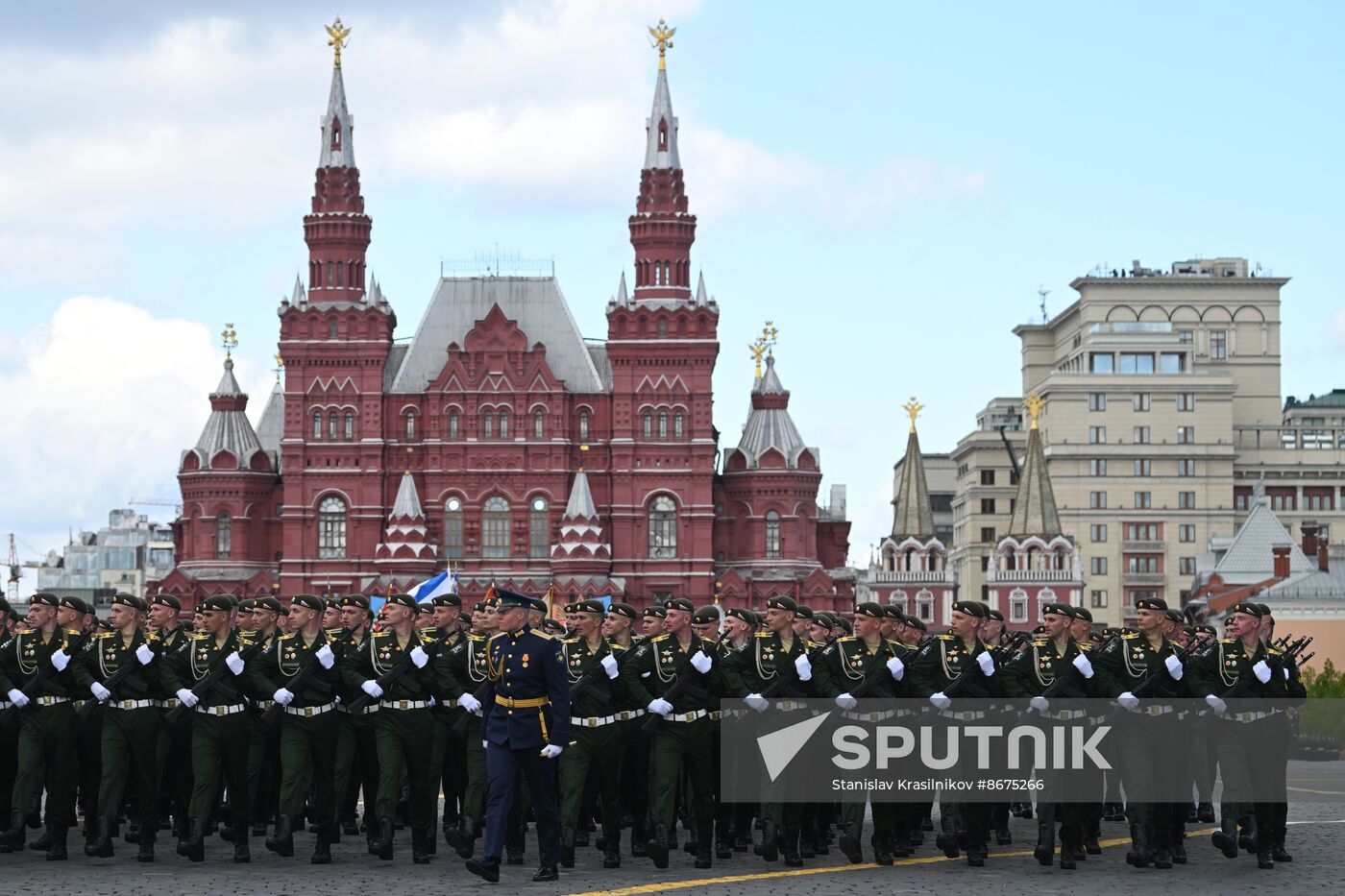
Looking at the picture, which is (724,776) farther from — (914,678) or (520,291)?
(520,291)

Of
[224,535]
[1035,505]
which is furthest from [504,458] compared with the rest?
[1035,505]

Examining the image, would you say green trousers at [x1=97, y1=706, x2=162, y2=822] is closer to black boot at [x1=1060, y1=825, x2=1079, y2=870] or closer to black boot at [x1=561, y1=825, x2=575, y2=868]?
black boot at [x1=561, y1=825, x2=575, y2=868]

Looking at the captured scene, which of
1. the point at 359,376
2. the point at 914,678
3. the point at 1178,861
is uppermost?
the point at 359,376

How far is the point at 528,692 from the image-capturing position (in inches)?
640

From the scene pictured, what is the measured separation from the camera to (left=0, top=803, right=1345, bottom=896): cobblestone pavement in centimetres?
1606

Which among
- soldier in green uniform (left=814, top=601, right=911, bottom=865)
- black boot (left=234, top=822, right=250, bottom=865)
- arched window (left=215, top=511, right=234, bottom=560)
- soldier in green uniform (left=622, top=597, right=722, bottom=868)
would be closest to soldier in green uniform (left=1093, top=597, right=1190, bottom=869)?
soldier in green uniform (left=814, top=601, right=911, bottom=865)

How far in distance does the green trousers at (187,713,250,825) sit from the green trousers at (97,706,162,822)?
0.31 m

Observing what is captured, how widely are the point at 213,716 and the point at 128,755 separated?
76cm

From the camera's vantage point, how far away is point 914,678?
18.3m

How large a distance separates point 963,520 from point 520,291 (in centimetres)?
4374

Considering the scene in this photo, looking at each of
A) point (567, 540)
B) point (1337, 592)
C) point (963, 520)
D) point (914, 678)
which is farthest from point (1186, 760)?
point (963, 520)

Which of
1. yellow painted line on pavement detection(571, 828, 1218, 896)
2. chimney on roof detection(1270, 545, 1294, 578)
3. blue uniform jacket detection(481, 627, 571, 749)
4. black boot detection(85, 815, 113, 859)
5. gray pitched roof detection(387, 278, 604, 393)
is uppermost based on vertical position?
gray pitched roof detection(387, 278, 604, 393)

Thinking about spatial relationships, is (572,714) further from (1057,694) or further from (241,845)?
(1057,694)

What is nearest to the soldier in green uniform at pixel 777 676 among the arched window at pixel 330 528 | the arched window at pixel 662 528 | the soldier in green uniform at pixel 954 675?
the soldier in green uniform at pixel 954 675
